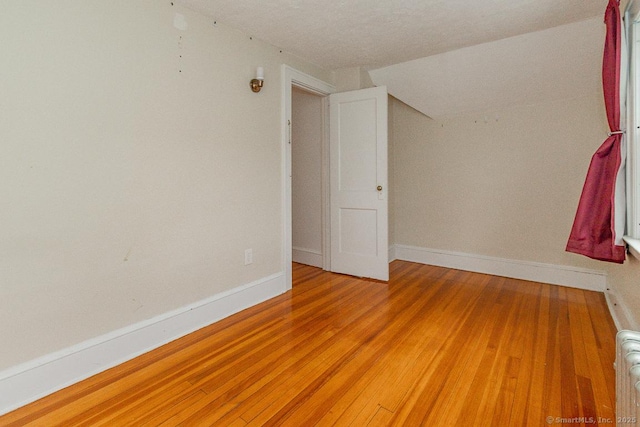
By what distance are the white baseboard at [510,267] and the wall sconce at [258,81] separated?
2707 millimetres

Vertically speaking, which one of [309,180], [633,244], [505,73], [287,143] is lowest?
[633,244]

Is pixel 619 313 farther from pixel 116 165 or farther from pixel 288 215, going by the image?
pixel 116 165

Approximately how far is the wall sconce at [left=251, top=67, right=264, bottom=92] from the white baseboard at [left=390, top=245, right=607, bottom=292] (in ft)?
8.88

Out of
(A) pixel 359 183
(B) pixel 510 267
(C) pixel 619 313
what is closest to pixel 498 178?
(B) pixel 510 267

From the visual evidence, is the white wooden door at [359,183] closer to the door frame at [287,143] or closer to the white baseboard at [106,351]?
the door frame at [287,143]

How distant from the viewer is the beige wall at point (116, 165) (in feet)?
4.83

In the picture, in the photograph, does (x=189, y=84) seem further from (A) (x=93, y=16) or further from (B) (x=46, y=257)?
(B) (x=46, y=257)

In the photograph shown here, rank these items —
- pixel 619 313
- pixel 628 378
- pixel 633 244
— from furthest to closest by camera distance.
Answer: pixel 619 313 < pixel 633 244 < pixel 628 378

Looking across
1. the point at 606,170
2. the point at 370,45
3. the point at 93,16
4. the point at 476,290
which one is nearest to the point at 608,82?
the point at 606,170

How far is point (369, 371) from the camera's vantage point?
170cm

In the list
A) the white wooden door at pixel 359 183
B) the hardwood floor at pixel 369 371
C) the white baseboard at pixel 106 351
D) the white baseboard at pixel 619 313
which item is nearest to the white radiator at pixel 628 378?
the hardwood floor at pixel 369 371

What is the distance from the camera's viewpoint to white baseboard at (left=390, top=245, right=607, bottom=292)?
9.81 ft

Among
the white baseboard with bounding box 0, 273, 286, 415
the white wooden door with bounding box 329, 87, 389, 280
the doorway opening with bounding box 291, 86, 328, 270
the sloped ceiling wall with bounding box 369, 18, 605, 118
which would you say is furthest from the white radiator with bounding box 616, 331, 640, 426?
the doorway opening with bounding box 291, 86, 328, 270

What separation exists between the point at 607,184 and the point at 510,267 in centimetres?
175
